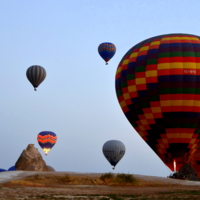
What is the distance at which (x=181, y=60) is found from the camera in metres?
31.4

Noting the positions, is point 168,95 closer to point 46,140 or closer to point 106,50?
point 106,50

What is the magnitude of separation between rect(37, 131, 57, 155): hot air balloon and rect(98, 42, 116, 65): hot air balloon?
1361cm

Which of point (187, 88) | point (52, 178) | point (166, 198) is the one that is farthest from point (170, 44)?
point (166, 198)

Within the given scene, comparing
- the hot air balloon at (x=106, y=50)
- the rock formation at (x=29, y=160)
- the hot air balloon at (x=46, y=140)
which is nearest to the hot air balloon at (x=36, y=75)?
the hot air balloon at (x=106, y=50)

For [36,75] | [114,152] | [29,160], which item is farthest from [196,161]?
[36,75]

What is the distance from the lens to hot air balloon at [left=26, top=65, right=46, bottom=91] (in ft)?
154

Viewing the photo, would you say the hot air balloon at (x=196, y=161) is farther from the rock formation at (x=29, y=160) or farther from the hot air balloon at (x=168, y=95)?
the rock formation at (x=29, y=160)

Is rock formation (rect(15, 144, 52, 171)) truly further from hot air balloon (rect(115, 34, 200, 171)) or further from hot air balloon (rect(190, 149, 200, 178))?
hot air balloon (rect(190, 149, 200, 178))

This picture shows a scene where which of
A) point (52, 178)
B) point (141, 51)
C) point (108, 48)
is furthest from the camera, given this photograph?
point (108, 48)

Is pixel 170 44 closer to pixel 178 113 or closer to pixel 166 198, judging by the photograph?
pixel 178 113

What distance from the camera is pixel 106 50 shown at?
50781 mm

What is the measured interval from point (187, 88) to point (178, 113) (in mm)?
2252

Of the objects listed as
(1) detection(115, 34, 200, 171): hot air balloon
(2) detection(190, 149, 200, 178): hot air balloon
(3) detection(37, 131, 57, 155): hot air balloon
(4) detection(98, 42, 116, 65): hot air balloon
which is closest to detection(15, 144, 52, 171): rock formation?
(3) detection(37, 131, 57, 155): hot air balloon

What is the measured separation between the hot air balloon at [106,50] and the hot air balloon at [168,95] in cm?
1775
